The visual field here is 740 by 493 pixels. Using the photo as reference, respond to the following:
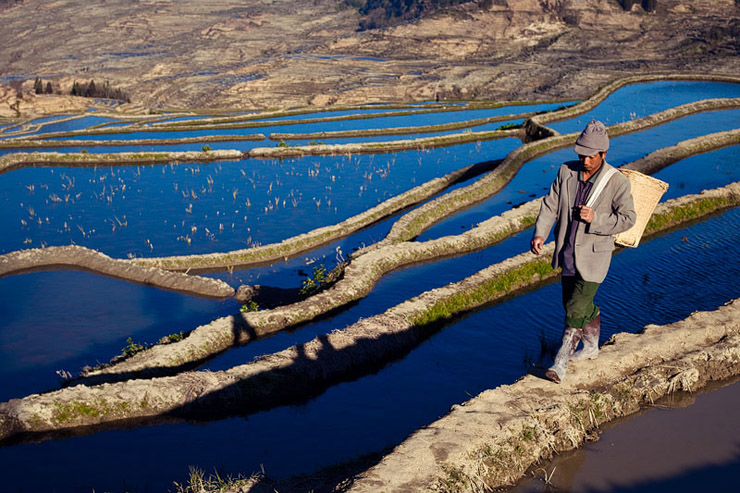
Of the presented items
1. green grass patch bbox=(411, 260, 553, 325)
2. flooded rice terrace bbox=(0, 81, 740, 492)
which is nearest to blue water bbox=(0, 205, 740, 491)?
flooded rice terrace bbox=(0, 81, 740, 492)

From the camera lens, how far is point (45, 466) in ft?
22.8

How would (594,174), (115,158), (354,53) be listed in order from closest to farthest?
(594,174)
(115,158)
(354,53)

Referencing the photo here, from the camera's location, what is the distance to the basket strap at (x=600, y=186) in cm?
581

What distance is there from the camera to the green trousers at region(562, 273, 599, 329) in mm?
5996

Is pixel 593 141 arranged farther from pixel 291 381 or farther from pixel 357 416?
pixel 291 381

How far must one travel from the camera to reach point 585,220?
5547mm

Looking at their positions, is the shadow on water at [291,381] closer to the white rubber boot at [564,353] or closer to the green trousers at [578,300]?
the white rubber boot at [564,353]

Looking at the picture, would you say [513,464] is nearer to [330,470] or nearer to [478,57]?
[330,470]

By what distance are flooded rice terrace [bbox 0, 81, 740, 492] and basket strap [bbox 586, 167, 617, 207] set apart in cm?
242

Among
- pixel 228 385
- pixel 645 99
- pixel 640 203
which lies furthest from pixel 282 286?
pixel 645 99

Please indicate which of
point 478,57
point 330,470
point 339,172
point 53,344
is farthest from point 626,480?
point 478,57

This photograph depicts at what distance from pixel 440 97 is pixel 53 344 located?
1659 inches

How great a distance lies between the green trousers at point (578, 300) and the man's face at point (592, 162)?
995 millimetres

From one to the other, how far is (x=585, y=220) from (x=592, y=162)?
1.89 feet
